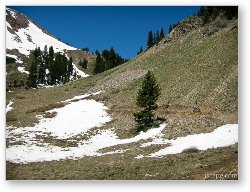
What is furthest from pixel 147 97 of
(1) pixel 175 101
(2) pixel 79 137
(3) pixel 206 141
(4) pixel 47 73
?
(4) pixel 47 73

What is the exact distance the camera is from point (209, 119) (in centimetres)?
2092

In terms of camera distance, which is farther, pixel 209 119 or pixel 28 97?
pixel 28 97

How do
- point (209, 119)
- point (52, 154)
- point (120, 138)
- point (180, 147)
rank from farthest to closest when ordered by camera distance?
point (120, 138)
point (209, 119)
point (52, 154)
point (180, 147)

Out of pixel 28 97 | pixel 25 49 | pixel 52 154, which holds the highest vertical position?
pixel 25 49

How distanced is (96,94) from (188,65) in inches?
456

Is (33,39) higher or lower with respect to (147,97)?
higher

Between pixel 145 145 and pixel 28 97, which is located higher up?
pixel 28 97

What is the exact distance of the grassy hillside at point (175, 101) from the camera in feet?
48.9

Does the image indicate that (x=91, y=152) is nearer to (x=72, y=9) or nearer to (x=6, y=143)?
(x=6, y=143)

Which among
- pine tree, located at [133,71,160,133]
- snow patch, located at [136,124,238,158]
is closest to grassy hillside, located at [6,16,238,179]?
snow patch, located at [136,124,238,158]

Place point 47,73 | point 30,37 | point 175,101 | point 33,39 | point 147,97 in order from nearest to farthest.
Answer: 1. point 147,97
2. point 175,101
3. point 47,73
4. point 33,39
5. point 30,37

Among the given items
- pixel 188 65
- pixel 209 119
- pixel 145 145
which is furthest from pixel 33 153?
pixel 188 65

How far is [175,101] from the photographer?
2723 cm

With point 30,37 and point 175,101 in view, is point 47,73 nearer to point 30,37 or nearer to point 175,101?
point 175,101
